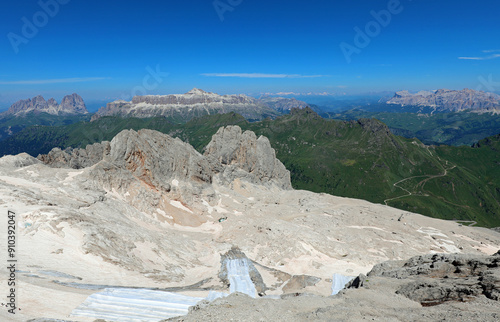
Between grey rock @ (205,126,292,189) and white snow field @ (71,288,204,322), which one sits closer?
white snow field @ (71,288,204,322)

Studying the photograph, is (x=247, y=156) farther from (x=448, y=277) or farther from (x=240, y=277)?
(x=448, y=277)

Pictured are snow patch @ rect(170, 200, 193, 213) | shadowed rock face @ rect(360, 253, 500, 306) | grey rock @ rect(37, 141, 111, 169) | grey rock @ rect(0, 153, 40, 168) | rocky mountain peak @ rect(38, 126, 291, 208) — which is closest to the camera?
shadowed rock face @ rect(360, 253, 500, 306)

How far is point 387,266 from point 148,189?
6739cm

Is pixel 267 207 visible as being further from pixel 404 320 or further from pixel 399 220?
pixel 404 320

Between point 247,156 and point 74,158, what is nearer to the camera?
point 247,156

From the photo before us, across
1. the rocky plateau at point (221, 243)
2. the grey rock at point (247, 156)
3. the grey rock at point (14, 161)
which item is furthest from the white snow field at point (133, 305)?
the grey rock at point (247, 156)

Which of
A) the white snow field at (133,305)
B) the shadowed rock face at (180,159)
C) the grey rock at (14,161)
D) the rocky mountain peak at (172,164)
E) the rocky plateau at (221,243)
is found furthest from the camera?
the shadowed rock face at (180,159)

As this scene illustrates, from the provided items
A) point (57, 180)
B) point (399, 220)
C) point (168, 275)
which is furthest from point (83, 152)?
point (399, 220)

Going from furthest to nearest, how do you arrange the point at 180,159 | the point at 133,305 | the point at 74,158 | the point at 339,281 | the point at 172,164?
the point at 74,158 < the point at 180,159 < the point at 172,164 < the point at 339,281 < the point at 133,305

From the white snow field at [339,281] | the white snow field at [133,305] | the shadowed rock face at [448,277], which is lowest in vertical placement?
the white snow field at [339,281]

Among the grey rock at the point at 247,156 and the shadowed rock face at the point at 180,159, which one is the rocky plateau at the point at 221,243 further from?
the grey rock at the point at 247,156

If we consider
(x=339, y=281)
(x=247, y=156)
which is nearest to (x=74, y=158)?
(x=247, y=156)

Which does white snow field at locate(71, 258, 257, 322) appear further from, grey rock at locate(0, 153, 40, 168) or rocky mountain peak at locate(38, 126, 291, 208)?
grey rock at locate(0, 153, 40, 168)

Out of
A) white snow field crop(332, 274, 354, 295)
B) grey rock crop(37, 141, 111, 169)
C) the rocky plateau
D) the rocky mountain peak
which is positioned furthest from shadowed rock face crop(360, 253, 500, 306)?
grey rock crop(37, 141, 111, 169)
